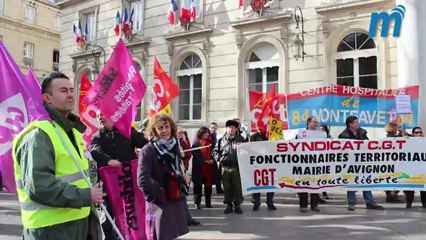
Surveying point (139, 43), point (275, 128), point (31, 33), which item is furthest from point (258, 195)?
point (31, 33)

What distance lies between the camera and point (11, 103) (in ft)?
13.9

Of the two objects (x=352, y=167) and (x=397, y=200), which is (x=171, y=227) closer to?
(x=352, y=167)

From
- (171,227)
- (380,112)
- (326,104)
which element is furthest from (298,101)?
(171,227)

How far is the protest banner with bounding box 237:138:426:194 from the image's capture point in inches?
320

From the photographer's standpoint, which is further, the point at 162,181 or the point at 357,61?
the point at 357,61

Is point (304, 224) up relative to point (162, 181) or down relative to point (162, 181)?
down

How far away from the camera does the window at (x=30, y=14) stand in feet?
122

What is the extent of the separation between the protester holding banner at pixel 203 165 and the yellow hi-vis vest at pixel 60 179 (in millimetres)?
6361

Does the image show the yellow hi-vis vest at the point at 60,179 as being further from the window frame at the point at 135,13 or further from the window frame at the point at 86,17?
the window frame at the point at 86,17

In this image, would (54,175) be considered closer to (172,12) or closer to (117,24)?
(172,12)

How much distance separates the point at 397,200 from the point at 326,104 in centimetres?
263

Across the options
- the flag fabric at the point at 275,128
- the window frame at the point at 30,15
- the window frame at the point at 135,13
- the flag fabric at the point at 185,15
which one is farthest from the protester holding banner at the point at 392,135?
the window frame at the point at 30,15

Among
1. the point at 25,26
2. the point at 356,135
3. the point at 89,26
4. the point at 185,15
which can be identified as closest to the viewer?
the point at 356,135

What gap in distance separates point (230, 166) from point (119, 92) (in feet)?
11.1
